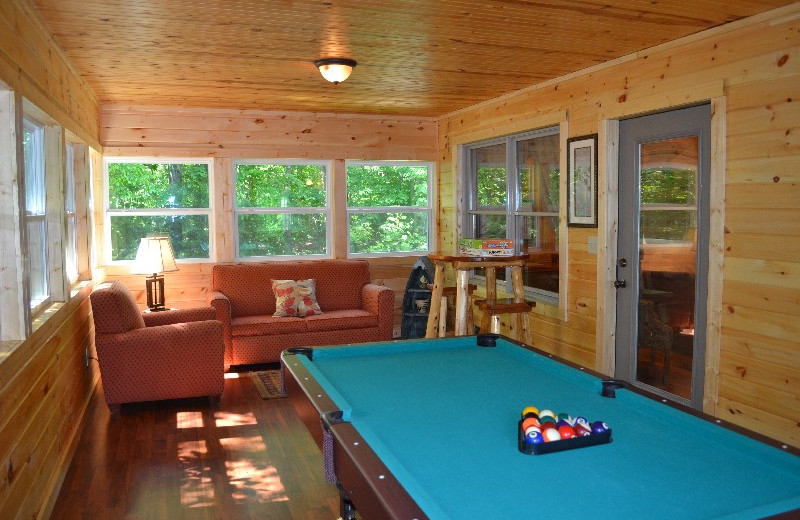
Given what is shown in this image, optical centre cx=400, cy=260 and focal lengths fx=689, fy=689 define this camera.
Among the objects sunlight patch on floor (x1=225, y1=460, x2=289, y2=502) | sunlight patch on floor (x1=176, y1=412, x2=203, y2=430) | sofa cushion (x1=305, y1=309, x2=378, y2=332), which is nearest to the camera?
sunlight patch on floor (x1=225, y1=460, x2=289, y2=502)

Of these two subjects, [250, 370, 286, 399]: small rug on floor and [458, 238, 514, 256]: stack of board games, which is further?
[250, 370, 286, 399]: small rug on floor

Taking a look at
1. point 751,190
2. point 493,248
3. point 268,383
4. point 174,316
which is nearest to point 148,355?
point 174,316

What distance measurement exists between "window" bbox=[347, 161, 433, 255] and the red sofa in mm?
506

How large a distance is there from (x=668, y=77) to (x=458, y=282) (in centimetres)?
185

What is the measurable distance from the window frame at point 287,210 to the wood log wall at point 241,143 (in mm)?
58

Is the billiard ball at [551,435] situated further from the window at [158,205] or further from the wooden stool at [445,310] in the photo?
the window at [158,205]

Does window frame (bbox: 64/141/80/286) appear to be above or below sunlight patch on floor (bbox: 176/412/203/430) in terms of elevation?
above

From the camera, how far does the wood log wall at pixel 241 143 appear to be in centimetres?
641

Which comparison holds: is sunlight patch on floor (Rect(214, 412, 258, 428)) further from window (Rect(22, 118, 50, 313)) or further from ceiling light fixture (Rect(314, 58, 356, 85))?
Answer: ceiling light fixture (Rect(314, 58, 356, 85))

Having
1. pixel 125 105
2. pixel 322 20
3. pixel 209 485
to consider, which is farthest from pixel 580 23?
pixel 125 105

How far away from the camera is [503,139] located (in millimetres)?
6234

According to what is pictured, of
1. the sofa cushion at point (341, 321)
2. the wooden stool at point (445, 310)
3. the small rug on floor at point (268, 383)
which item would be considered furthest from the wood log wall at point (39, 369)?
the wooden stool at point (445, 310)

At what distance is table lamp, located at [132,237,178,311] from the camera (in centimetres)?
579

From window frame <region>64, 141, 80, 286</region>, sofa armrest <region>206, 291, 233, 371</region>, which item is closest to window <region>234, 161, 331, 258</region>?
sofa armrest <region>206, 291, 233, 371</region>
